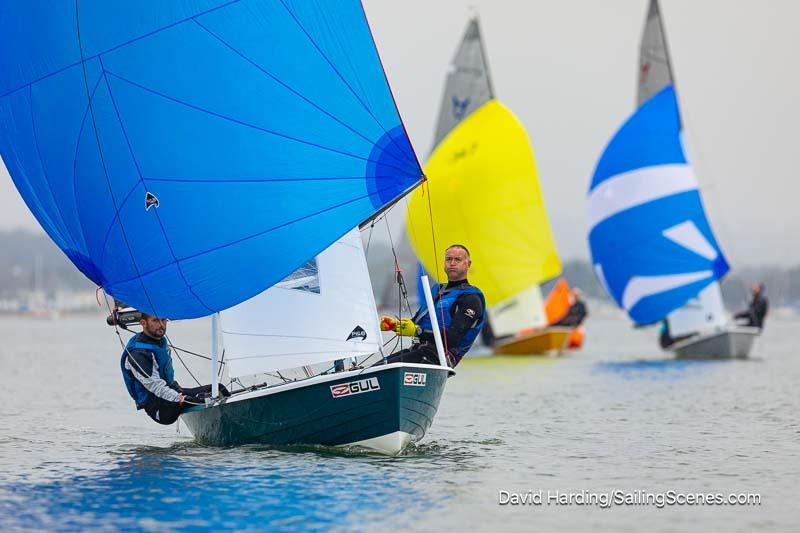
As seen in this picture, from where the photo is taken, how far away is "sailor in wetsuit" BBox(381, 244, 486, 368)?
13.0m

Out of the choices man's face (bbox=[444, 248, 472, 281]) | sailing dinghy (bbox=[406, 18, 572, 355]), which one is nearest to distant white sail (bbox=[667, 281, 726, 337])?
sailing dinghy (bbox=[406, 18, 572, 355])

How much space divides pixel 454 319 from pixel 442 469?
1.73 meters

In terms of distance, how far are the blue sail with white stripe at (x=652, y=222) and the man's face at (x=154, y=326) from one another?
2372 centimetres

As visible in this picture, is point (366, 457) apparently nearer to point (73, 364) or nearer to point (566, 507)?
point (566, 507)

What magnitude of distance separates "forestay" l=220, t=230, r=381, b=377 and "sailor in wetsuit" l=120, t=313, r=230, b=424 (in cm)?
66

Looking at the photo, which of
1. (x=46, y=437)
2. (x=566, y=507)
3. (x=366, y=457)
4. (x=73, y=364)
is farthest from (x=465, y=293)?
(x=73, y=364)

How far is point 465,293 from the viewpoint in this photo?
1306 centimetres

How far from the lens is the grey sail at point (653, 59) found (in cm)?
3844

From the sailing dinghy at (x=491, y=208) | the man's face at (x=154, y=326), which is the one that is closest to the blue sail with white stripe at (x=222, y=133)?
the man's face at (x=154, y=326)

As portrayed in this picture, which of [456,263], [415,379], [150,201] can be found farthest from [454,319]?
[150,201]

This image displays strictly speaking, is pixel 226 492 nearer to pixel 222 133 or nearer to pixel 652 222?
pixel 222 133

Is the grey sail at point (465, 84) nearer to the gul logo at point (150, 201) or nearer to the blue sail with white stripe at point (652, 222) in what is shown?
the blue sail with white stripe at point (652, 222)

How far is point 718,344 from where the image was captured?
34.7 m

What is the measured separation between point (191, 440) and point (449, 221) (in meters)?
20.2
